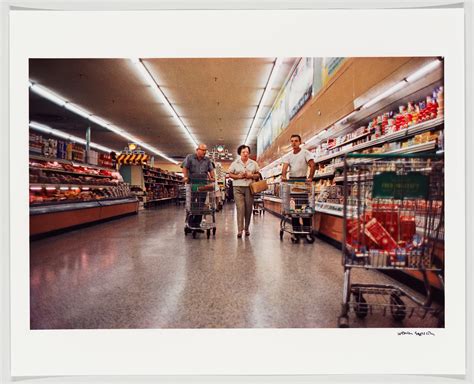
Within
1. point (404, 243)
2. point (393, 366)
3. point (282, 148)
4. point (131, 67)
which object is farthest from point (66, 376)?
point (282, 148)

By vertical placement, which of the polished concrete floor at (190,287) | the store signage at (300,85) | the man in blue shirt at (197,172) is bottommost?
the polished concrete floor at (190,287)

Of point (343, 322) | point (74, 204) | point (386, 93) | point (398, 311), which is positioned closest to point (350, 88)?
point (386, 93)

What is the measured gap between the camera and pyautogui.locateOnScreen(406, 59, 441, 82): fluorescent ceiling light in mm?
1594

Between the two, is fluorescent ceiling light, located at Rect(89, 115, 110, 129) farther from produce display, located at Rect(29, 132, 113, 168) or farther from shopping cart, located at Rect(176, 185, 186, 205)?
produce display, located at Rect(29, 132, 113, 168)

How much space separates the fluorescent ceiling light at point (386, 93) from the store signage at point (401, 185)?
1.38m

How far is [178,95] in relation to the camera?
815cm

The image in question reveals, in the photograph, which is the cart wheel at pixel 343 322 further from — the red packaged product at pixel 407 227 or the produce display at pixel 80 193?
the produce display at pixel 80 193

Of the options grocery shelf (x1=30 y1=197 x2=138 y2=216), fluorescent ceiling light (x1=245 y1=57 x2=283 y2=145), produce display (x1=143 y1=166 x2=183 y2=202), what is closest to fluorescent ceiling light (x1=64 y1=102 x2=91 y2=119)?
produce display (x1=143 y1=166 x2=183 y2=202)

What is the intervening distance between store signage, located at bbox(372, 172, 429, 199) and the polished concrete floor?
2.25 ft

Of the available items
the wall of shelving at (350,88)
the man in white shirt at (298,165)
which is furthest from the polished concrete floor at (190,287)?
the wall of shelving at (350,88)

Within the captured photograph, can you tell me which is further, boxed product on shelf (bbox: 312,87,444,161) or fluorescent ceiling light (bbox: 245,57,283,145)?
fluorescent ceiling light (bbox: 245,57,283,145)

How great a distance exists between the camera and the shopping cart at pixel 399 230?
134cm

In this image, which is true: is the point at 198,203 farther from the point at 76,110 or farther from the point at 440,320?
the point at 76,110

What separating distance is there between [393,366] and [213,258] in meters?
1.75
